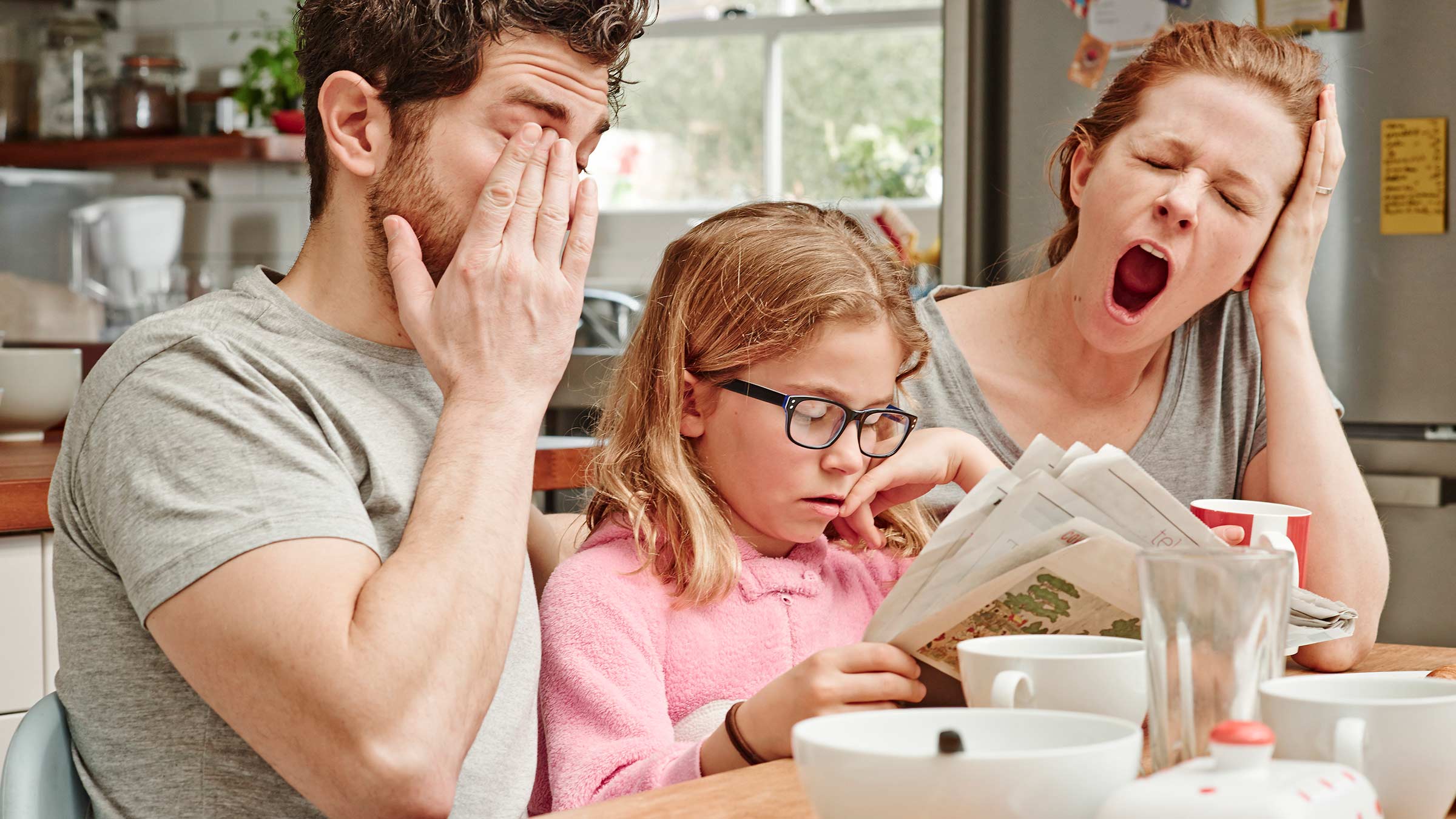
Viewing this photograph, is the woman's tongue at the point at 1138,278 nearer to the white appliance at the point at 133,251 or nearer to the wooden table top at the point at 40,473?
the wooden table top at the point at 40,473

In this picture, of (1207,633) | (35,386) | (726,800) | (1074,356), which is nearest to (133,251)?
(35,386)

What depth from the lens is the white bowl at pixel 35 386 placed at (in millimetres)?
2031

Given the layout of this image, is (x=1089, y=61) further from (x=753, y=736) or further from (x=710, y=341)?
(x=753, y=736)

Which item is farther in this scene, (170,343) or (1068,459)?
(170,343)

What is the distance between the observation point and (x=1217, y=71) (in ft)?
4.76

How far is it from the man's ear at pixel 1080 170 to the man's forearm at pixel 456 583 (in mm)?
813

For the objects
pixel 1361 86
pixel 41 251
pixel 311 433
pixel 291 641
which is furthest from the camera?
pixel 41 251

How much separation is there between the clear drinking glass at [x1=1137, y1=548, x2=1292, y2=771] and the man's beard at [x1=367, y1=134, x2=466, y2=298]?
65 centimetres

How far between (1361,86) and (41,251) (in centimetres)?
446

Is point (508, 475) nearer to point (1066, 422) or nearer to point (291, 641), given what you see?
point (291, 641)

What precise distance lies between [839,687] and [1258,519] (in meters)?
0.44

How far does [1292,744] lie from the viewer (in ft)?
2.03

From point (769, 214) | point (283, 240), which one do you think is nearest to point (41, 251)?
point (283, 240)

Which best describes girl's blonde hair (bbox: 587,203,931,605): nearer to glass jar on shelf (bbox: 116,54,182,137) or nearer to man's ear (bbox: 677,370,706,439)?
man's ear (bbox: 677,370,706,439)
